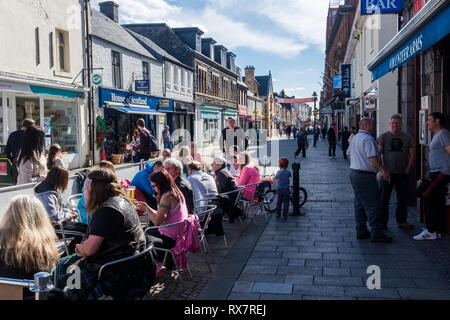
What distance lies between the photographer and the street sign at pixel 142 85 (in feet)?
79.7

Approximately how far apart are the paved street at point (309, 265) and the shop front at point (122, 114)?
14688 mm

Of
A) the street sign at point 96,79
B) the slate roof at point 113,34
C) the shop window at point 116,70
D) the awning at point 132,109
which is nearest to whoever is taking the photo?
the street sign at point 96,79

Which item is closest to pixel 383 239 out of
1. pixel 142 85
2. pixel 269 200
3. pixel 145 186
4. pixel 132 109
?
pixel 269 200

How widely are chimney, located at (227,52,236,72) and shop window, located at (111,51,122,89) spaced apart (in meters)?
27.0

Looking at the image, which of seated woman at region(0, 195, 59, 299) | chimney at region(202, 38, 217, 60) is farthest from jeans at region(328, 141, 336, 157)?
chimney at region(202, 38, 217, 60)

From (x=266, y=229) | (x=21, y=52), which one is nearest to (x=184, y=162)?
(x=266, y=229)

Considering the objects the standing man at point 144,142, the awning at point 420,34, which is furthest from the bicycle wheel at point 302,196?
the standing man at point 144,142

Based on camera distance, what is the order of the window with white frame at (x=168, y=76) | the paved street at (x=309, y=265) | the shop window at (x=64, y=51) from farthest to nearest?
the window with white frame at (x=168, y=76), the shop window at (x=64, y=51), the paved street at (x=309, y=265)

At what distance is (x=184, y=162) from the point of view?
26.8 feet

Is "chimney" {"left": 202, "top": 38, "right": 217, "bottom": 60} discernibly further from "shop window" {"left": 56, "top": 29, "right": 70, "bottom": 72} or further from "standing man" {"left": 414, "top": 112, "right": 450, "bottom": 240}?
"standing man" {"left": 414, "top": 112, "right": 450, "bottom": 240}

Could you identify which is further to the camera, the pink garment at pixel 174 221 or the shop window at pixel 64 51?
the shop window at pixel 64 51

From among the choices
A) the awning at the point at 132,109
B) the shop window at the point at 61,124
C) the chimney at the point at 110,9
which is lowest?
the shop window at the point at 61,124

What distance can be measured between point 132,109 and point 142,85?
1902mm

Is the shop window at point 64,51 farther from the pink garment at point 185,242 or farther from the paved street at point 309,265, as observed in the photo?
the pink garment at point 185,242
